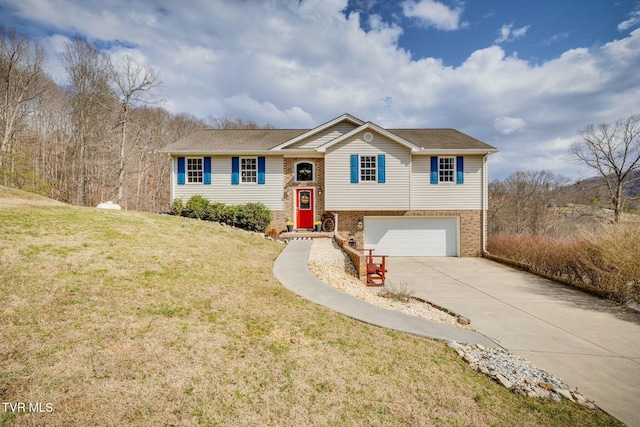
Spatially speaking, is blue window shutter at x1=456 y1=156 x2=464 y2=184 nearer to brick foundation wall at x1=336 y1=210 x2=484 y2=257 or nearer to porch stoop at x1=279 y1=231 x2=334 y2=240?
brick foundation wall at x1=336 y1=210 x2=484 y2=257

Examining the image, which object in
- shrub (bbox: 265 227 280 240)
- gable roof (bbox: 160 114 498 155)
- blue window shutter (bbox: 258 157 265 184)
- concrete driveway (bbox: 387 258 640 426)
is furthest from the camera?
blue window shutter (bbox: 258 157 265 184)

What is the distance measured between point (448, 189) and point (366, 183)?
4.83 m

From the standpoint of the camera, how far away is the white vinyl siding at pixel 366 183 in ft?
48.2

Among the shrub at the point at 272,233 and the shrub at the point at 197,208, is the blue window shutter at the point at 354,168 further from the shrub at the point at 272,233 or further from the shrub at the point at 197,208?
the shrub at the point at 197,208

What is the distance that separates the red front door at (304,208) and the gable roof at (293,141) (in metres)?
2.50

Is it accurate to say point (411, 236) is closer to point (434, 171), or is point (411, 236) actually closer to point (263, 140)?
point (434, 171)

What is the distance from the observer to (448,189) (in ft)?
50.6

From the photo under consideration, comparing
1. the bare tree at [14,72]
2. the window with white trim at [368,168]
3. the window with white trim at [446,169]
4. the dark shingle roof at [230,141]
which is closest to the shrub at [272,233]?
the dark shingle roof at [230,141]

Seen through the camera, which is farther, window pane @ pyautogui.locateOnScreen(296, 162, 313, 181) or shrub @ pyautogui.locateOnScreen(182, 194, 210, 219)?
window pane @ pyautogui.locateOnScreen(296, 162, 313, 181)

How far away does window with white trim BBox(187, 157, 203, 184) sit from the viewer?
15219 millimetres

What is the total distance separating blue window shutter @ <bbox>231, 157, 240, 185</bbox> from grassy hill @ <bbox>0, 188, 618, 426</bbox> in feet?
30.1

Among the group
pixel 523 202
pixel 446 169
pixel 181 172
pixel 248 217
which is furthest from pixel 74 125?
pixel 523 202

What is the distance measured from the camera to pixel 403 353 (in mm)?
4168

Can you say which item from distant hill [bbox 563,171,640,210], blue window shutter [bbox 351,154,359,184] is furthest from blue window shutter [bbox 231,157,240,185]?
distant hill [bbox 563,171,640,210]
